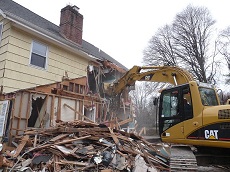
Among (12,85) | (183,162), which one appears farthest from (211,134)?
(12,85)

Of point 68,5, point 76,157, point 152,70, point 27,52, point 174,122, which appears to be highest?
point 68,5

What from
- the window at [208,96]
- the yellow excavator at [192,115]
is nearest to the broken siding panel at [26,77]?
the yellow excavator at [192,115]

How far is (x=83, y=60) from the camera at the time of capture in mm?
13477

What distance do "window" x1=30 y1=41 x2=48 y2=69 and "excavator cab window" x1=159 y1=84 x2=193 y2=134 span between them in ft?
22.7

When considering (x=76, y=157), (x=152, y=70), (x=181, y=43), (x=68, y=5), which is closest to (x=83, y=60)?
(x=68, y=5)

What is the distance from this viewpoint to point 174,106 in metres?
6.45

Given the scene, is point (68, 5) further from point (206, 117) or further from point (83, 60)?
point (206, 117)

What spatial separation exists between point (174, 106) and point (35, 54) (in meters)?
7.65

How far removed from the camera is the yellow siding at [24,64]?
9.36m

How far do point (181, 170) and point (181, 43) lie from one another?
28645 mm

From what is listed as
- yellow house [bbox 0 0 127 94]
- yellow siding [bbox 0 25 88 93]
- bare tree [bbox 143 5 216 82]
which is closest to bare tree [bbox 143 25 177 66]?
bare tree [bbox 143 5 216 82]

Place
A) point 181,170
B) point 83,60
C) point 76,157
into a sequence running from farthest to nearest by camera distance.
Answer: point 83,60 < point 76,157 < point 181,170

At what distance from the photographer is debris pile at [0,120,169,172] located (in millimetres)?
6281

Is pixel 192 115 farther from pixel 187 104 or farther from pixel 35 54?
pixel 35 54
